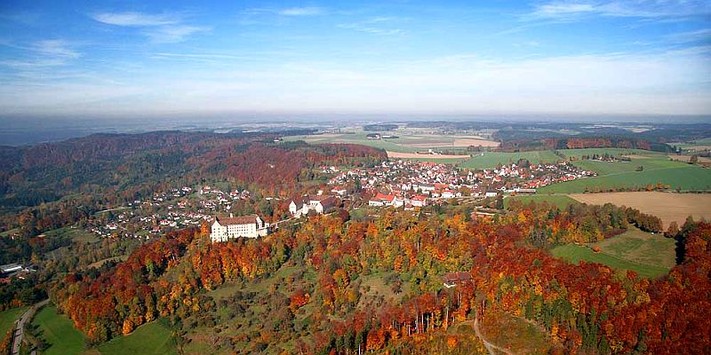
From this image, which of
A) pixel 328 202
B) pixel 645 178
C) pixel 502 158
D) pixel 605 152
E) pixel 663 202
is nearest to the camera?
pixel 663 202

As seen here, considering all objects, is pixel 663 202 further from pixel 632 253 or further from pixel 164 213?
pixel 164 213

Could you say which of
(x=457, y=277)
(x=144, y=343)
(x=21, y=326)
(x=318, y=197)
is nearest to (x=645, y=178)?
(x=457, y=277)

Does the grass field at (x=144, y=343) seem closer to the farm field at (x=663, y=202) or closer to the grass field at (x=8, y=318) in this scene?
the grass field at (x=8, y=318)

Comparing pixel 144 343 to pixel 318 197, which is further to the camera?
pixel 318 197

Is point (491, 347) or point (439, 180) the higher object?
point (439, 180)

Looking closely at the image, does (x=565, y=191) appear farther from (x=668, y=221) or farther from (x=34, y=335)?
(x=34, y=335)
